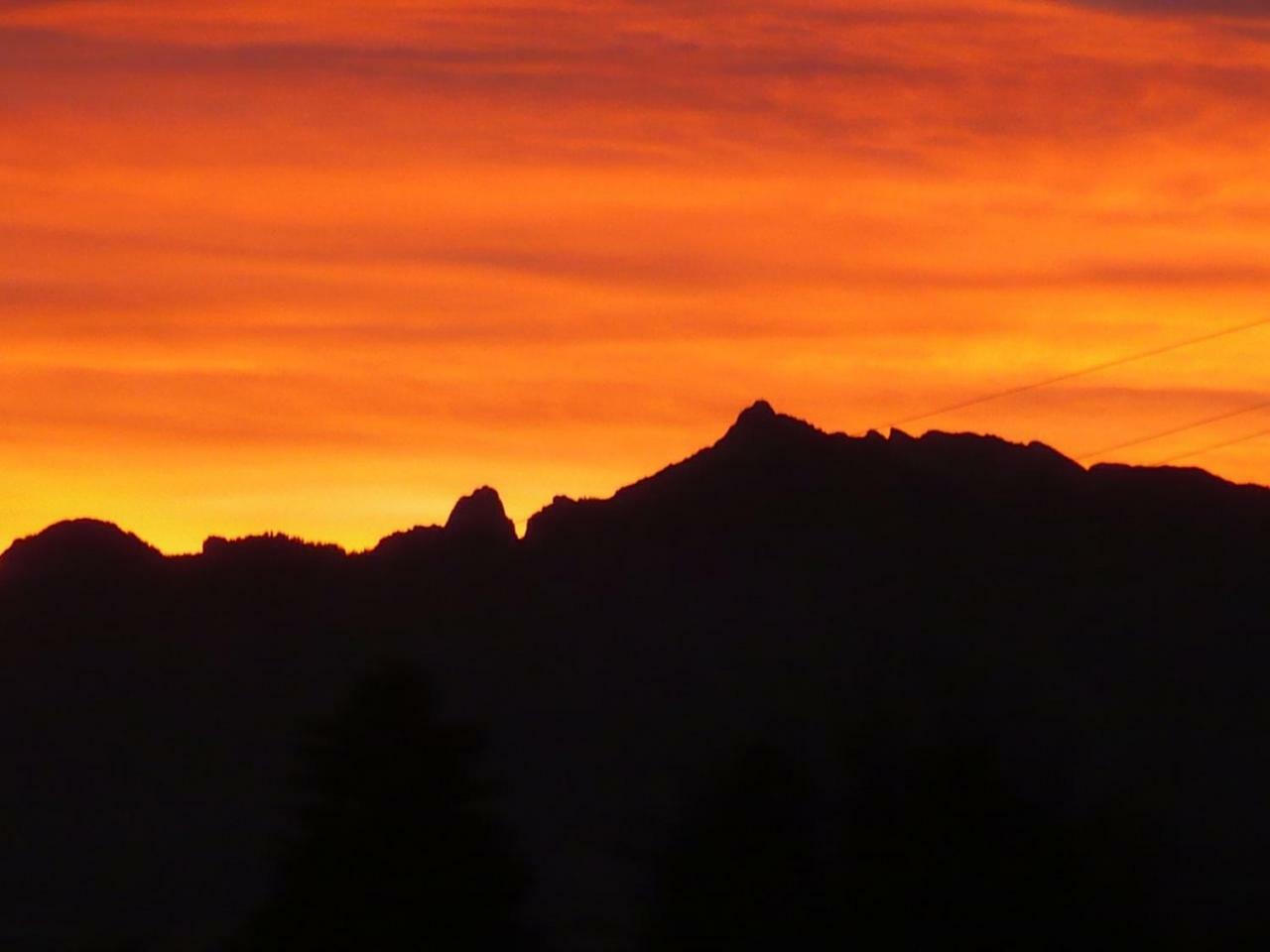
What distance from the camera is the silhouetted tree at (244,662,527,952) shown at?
2484 centimetres

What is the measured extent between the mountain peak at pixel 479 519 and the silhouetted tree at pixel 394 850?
398ft

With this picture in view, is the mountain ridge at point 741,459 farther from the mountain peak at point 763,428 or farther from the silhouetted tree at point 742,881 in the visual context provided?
the silhouetted tree at point 742,881

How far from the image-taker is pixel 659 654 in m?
129

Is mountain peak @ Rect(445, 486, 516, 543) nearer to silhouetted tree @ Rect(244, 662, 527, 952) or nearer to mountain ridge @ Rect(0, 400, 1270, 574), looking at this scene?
mountain ridge @ Rect(0, 400, 1270, 574)

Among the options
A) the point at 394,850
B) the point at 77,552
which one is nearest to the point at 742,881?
the point at 394,850

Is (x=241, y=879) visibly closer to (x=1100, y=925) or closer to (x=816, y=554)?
(x=816, y=554)

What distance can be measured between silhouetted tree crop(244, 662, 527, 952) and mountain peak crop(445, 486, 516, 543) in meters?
121

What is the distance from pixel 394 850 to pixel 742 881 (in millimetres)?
8870

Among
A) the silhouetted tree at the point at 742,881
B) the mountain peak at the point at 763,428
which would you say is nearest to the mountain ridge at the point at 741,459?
the mountain peak at the point at 763,428

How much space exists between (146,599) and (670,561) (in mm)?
35219

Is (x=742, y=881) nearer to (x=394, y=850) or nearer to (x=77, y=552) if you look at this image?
(x=394, y=850)

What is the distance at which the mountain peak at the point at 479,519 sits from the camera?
14750 centimetres

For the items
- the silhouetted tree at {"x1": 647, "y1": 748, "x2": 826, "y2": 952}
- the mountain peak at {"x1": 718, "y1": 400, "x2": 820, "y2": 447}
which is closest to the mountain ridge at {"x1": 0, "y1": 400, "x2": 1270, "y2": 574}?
the mountain peak at {"x1": 718, "y1": 400, "x2": 820, "y2": 447}

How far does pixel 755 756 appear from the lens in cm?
3409
